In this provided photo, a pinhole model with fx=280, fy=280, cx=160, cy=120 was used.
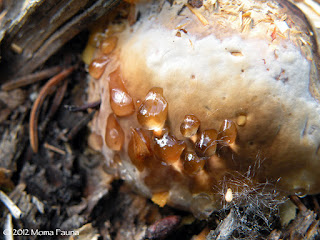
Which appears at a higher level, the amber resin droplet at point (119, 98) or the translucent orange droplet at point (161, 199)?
the amber resin droplet at point (119, 98)

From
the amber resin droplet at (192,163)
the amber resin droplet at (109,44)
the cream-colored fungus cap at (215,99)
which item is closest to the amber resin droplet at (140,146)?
the cream-colored fungus cap at (215,99)

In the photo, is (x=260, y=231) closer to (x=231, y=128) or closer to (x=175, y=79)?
(x=231, y=128)

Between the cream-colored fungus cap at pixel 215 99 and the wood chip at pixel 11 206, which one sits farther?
the wood chip at pixel 11 206

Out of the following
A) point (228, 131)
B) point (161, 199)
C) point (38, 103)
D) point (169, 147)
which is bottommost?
point (161, 199)

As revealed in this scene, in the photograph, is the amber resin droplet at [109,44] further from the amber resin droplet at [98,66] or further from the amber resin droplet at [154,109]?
the amber resin droplet at [154,109]

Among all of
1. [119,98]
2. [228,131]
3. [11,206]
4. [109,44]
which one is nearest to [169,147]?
[228,131]

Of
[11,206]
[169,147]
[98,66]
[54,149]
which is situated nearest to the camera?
[169,147]

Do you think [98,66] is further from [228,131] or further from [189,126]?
[228,131]

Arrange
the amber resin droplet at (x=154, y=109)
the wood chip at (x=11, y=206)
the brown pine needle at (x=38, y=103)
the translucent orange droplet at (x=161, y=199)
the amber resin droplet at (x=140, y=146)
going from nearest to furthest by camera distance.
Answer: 1. the amber resin droplet at (x=154, y=109)
2. the amber resin droplet at (x=140, y=146)
3. the wood chip at (x=11, y=206)
4. the translucent orange droplet at (x=161, y=199)
5. the brown pine needle at (x=38, y=103)
